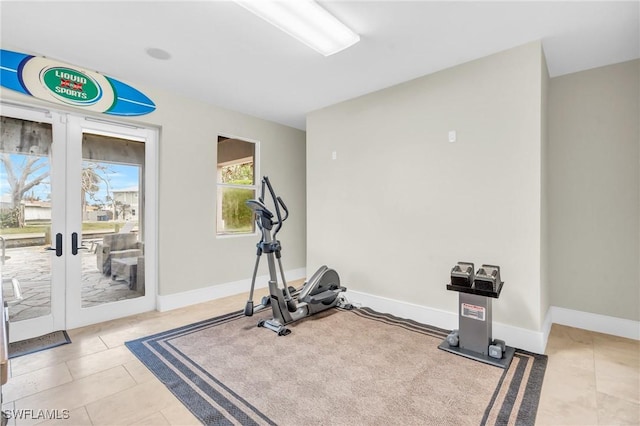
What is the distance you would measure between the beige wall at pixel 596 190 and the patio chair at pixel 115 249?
5.00 m

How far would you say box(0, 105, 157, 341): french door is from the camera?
3.09 meters

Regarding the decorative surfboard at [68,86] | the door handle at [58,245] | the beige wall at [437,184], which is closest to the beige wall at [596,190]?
the beige wall at [437,184]

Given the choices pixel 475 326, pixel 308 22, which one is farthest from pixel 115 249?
pixel 475 326

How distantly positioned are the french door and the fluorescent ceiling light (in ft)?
8.09

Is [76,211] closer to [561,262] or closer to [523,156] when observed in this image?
[523,156]

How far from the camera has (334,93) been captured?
408 cm

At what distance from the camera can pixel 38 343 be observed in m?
3.03

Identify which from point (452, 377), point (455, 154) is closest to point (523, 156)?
point (455, 154)

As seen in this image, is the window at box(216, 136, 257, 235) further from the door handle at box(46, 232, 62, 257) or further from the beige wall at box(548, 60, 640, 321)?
the beige wall at box(548, 60, 640, 321)

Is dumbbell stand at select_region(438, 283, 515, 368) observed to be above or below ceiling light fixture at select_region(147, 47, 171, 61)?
below

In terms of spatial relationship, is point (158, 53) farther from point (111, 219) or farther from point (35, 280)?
point (35, 280)

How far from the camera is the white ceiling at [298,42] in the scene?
7.86 ft

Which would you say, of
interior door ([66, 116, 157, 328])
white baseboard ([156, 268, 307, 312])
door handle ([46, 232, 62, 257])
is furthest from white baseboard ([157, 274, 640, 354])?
door handle ([46, 232, 62, 257])

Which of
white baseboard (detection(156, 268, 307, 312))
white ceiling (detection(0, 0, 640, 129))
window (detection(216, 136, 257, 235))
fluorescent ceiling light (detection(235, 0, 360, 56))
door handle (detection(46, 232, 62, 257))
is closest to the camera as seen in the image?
fluorescent ceiling light (detection(235, 0, 360, 56))
